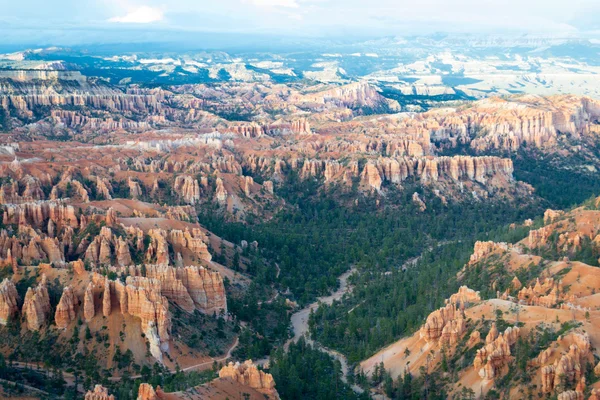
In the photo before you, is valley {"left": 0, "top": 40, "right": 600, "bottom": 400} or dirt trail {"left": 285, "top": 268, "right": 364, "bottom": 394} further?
dirt trail {"left": 285, "top": 268, "right": 364, "bottom": 394}

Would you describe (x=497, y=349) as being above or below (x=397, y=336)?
above

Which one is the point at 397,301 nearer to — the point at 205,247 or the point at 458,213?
the point at 205,247

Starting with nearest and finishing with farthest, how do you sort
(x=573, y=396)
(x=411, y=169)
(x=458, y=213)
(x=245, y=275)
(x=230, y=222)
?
(x=573, y=396) < (x=245, y=275) < (x=230, y=222) < (x=458, y=213) < (x=411, y=169)

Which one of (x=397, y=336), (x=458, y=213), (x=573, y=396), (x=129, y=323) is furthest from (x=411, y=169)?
(x=573, y=396)

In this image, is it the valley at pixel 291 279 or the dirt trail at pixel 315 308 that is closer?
the valley at pixel 291 279

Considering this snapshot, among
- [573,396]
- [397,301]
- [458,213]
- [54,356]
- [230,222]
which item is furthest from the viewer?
[458,213]

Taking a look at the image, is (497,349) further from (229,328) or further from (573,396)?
(229,328)

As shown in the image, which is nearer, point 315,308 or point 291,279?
point 315,308

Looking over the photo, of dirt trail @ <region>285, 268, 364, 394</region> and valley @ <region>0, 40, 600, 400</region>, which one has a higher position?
valley @ <region>0, 40, 600, 400</region>

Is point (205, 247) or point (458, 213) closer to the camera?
point (205, 247)

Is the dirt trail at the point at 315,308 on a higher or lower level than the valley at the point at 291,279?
lower

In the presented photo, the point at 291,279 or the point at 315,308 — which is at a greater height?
the point at 291,279
